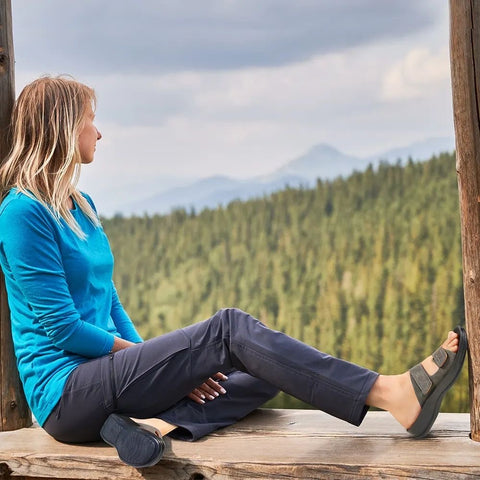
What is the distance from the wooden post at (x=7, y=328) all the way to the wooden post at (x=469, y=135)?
4.80 ft

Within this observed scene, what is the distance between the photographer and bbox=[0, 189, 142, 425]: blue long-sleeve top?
2383mm

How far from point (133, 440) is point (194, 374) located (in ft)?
0.89

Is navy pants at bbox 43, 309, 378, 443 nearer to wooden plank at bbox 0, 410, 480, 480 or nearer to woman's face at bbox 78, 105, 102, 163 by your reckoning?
wooden plank at bbox 0, 410, 480, 480

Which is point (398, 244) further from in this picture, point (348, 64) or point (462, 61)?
point (462, 61)

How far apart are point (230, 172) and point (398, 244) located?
1.94 metres

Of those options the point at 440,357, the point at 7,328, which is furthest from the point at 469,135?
the point at 7,328

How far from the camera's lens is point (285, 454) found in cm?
234

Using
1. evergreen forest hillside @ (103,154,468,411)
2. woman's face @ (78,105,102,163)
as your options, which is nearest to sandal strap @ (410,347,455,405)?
woman's face @ (78,105,102,163)

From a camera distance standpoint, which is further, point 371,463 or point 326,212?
point 326,212

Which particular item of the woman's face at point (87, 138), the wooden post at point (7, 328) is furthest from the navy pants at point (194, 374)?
the woman's face at point (87, 138)

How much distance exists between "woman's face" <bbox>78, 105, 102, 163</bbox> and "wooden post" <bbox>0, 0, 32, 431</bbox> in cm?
29

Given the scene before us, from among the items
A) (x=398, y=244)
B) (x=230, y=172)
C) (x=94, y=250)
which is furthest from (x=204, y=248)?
(x=94, y=250)

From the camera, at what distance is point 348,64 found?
21.7ft

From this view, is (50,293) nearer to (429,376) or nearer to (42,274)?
(42,274)
